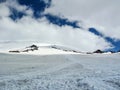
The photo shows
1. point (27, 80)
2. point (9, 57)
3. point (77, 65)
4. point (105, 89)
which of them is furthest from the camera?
point (9, 57)

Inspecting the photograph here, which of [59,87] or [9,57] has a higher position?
[9,57]

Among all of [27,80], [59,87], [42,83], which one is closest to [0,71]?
[27,80]

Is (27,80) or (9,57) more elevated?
(9,57)

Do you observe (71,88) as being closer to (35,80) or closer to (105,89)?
(105,89)

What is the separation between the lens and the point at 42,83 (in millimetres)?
13773

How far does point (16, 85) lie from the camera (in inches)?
539

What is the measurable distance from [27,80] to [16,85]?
3.43ft

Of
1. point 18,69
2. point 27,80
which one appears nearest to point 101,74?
point 27,80

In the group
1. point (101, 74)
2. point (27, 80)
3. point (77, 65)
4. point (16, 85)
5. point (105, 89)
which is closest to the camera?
point (105, 89)

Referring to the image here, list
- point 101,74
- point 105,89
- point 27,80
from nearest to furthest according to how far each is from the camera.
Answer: point 105,89
point 27,80
point 101,74

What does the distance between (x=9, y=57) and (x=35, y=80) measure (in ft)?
44.6

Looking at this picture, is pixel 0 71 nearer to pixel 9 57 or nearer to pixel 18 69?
pixel 18 69

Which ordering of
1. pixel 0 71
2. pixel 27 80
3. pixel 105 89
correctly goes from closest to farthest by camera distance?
1. pixel 105 89
2. pixel 27 80
3. pixel 0 71

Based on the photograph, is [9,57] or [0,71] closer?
[0,71]
